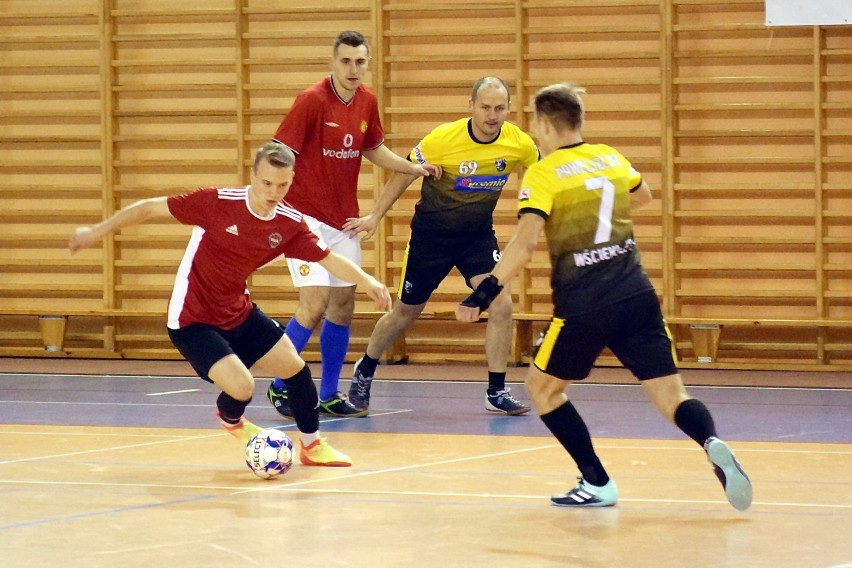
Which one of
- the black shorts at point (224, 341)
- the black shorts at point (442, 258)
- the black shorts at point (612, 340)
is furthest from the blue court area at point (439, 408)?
the black shorts at point (612, 340)

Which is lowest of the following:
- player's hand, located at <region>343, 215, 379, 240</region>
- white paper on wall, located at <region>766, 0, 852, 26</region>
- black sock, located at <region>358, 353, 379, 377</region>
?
black sock, located at <region>358, 353, 379, 377</region>

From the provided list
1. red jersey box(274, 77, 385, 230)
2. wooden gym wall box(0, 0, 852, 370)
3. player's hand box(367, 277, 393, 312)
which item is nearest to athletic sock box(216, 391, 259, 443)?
player's hand box(367, 277, 393, 312)

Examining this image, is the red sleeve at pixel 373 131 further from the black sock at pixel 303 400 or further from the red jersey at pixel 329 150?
the black sock at pixel 303 400

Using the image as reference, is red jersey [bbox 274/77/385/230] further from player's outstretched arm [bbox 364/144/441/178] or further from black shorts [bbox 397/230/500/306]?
black shorts [bbox 397/230/500/306]

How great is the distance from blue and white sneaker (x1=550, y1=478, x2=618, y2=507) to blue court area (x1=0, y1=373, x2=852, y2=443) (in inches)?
80.4

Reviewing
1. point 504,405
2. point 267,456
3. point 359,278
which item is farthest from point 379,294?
point 504,405

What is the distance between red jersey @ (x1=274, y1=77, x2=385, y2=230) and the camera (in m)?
7.74

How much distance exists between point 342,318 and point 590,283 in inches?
129

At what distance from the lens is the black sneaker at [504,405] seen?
7.96 m

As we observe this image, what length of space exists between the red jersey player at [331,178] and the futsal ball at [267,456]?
2.02m

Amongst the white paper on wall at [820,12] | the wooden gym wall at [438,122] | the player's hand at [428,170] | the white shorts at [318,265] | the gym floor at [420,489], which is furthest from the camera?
the wooden gym wall at [438,122]

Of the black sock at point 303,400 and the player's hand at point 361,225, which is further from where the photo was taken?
the player's hand at point 361,225

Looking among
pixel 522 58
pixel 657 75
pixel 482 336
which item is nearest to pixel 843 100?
pixel 657 75

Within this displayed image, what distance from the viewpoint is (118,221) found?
5660mm
